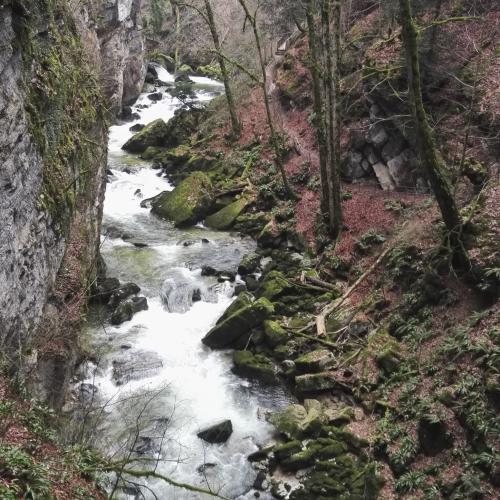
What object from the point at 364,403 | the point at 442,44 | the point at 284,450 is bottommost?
the point at 284,450

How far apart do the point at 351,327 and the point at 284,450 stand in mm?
4035

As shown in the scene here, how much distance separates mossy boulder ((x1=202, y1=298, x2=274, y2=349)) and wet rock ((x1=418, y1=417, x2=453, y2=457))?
5.47 metres

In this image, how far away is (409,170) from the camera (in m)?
17.0

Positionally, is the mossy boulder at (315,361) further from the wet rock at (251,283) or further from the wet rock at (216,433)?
the wet rock at (251,283)

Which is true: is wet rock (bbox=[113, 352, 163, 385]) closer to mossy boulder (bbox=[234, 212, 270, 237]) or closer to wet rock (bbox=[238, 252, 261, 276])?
wet rock (bbox=[238, 252, 261, 276])

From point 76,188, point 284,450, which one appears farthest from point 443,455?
point 76,188

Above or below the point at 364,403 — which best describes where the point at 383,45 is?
above

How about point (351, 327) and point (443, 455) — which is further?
point (351, 327)

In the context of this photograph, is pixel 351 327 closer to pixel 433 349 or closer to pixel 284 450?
pixel 433 349

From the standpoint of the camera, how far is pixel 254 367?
12758 mm

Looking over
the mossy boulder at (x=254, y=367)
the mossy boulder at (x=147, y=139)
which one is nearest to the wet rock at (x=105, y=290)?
the mossy boulder at (x=254, y=367)

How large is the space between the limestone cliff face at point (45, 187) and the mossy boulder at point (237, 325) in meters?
3.75

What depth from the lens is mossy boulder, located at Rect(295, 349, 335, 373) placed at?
40.5 ft

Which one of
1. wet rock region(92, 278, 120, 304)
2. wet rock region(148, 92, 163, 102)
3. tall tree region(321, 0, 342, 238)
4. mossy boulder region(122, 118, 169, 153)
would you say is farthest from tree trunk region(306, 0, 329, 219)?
wet rock region(148, 92, 163, 102)
